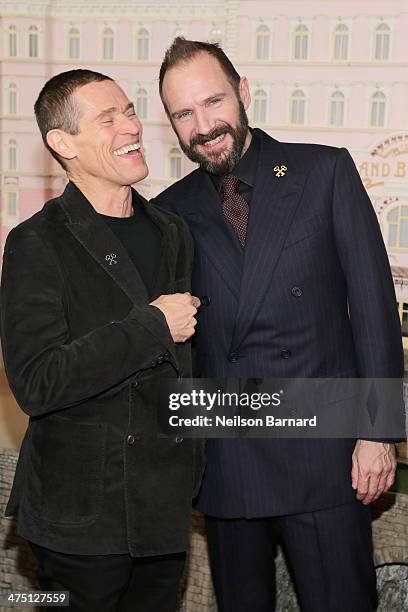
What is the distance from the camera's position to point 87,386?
2.12 m

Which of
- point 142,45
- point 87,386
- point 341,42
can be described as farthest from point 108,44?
point 87,386

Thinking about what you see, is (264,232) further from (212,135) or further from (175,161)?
(175,161)

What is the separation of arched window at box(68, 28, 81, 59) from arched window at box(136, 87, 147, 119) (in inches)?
19.0

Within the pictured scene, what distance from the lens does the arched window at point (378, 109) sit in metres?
4.11

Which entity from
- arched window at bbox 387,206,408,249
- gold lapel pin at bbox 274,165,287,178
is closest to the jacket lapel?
gold lapel pin at bbox 274,165,287,178

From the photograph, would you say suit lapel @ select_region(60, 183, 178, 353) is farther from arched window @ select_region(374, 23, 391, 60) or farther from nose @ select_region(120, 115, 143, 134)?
arched window @ select_region(374, 23, 391, 60)

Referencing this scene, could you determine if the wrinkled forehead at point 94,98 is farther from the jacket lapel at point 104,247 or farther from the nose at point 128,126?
the jacket lapel at point 104,247

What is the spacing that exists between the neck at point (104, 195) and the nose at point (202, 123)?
1.15ft

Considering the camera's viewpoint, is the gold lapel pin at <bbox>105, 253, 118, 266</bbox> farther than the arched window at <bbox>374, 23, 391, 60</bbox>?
No

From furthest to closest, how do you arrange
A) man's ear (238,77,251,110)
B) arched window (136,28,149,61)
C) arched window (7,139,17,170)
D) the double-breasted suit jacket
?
arched window (7,139,17,170) → arched window (136,28,149,61) → man's ear (238,77,251,110) → the double-breasted suit jacket

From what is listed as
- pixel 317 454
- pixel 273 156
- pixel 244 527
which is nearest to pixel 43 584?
pixel 244 527

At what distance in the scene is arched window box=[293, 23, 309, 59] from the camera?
4.25 meters

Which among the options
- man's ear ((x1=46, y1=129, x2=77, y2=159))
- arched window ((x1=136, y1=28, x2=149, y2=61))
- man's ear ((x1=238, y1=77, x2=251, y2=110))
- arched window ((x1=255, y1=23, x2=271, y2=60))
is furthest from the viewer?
arched window ((x1=136, y1=28, x2=149, y2=61))

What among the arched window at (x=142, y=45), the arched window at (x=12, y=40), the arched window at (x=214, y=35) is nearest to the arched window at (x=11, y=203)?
the arched window at (x=12, y=40)
